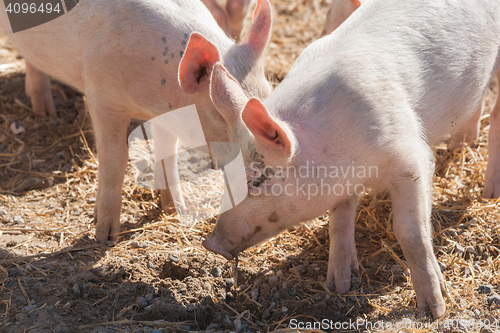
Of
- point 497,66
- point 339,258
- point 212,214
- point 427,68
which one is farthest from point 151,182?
point 497,66

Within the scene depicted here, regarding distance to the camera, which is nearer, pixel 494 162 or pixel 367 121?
pixel 367 121

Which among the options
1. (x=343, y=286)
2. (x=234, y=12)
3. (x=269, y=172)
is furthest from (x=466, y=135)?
(x=269, y=172)

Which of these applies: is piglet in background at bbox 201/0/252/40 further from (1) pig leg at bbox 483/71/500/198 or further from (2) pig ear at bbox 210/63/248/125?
(2) pig ear at bbox 210/63/248/125

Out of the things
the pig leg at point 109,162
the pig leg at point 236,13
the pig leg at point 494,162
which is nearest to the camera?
the pig leg at point 109,162

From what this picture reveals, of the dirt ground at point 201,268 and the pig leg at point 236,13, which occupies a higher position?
the pig leg at point 236,13

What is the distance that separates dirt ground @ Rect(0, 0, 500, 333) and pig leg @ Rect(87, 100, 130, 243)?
148mm

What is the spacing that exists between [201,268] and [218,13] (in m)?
2.58

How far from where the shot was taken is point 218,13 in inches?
185

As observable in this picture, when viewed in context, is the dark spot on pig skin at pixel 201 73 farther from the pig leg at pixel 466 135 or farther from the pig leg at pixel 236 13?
the pig leg at pixel 466 135

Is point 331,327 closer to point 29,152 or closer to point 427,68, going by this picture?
point 427,68

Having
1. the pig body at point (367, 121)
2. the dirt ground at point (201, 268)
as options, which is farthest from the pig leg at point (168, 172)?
the pig body at point (367, 121)

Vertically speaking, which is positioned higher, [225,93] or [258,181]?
[225,93]

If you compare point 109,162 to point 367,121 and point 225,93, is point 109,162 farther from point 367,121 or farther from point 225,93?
point 367,121

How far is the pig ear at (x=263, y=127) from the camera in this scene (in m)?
2.13
